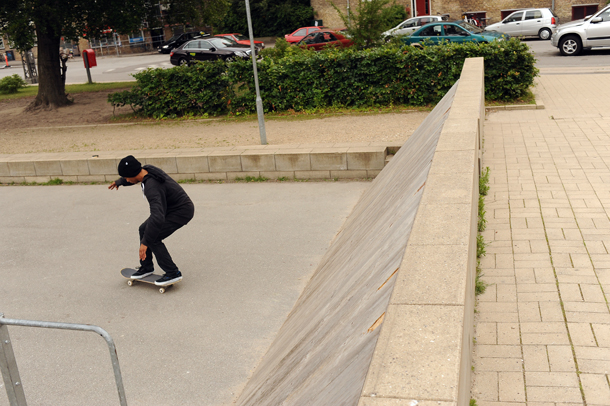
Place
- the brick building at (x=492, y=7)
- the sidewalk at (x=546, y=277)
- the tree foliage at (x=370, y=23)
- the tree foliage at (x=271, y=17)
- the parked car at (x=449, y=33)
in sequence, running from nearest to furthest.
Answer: the sidewalk at (x=546, y=277)
the tree foliage at (x=370, y=23)
the parked car at (x=449, y=33)
the brick building at (x=492, y=7)
the tree foliage at (x=271, y=17)

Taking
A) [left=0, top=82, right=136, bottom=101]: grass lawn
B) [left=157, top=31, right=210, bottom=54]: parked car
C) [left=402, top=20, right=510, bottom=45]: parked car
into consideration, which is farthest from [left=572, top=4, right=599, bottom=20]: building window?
[left=0, top=82, right=136, bottom=101]: grass lawn

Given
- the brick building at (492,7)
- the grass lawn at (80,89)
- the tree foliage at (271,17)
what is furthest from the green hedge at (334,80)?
the tree foliage at (271,17)

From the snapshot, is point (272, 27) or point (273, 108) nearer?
point (273, 108)

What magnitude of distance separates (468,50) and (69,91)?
1618cm

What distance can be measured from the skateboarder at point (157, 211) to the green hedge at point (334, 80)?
29.7 feet

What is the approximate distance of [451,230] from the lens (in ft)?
11.9

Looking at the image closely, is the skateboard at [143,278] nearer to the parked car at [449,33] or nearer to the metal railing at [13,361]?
the metal railing at [13,361]

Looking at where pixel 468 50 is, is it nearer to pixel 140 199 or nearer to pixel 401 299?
pixel 140 199

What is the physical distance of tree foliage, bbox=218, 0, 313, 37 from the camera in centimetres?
4531

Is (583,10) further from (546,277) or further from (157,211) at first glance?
(157,211)

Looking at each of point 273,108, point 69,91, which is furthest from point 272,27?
point 273,108

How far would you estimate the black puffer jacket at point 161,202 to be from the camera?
229 inches

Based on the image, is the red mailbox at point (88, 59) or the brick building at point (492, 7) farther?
the brick building at point (492, 7)

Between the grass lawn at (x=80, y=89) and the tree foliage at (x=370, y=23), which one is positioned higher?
the tree foliage at (x=370, y=23)
